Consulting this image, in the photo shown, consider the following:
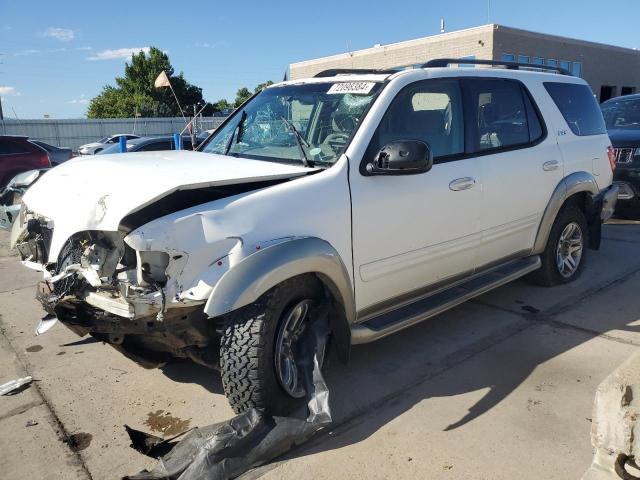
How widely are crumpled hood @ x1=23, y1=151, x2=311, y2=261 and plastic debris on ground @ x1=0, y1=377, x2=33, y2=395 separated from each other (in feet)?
3.94

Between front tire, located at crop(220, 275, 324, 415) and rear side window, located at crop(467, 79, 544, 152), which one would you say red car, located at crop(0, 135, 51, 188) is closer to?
rear side window, located at crop(467, 79, 544, 152)

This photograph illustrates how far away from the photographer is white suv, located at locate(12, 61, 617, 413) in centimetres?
281

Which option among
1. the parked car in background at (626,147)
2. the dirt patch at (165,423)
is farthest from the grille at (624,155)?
the dirt patch at (165,423)

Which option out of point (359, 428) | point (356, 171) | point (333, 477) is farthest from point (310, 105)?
point (333, 477)

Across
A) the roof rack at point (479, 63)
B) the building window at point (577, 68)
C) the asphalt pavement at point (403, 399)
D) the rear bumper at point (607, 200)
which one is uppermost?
the building window at point (577, 68)

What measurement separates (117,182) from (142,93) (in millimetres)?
49607

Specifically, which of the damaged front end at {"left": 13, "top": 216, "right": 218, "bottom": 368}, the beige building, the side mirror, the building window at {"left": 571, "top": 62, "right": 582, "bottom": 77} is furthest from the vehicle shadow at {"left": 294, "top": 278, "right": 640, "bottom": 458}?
the building window at {"left": 571, "top": 62, "right": 582, "bottom": 77}

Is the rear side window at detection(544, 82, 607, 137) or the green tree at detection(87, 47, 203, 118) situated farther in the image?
the green tree at detection(87, 47, 203, 118)

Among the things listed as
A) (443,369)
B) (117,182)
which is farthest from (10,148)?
(443,369)

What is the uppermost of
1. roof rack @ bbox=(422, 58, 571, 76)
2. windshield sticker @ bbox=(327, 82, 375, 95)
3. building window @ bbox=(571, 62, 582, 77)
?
building window @ bbox=(571, 62, 582, 77)

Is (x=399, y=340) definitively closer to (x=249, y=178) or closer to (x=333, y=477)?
(x=333, y=477)

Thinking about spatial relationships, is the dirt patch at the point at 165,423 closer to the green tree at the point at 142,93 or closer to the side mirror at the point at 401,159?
the side mirror at the point at 401,159

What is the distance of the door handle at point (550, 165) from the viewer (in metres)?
4.80

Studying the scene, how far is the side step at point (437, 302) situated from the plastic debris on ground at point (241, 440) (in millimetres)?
315
